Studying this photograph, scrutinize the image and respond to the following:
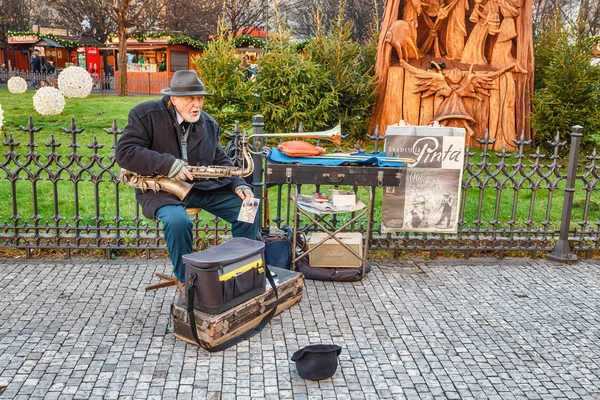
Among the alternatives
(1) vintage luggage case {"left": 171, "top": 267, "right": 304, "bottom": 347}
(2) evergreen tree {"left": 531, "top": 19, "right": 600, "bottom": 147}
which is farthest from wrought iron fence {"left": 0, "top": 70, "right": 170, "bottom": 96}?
(1) vintage luggage case {"left": 171, "top": 267, "right": 304, "bottom": 347}

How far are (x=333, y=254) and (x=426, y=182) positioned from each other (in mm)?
1346

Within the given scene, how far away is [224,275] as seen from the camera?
435 cm

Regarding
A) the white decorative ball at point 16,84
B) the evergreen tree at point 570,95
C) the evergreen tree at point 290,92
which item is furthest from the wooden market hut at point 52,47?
the evergreen tree at point 570,95

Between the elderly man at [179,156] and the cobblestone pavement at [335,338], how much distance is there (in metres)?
0.81

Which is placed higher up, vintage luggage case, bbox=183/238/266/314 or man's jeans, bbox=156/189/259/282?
man's jeans, bbox=156/189/259/282

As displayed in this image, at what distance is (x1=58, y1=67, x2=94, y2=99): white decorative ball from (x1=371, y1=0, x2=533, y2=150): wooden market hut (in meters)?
14.3

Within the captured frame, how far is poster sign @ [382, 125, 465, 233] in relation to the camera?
20.5 feet

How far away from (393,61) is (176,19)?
32.3 m

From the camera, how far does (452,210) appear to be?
21.3ft

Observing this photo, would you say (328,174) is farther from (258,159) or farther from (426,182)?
(426,182)

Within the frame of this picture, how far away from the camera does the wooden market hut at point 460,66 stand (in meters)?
11.1

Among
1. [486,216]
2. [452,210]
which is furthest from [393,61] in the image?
[452,210]

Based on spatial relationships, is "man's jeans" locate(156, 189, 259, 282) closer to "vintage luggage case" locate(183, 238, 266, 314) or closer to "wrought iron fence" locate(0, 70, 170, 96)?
"vintage luggage case" locate(183, 238, 266, 314)

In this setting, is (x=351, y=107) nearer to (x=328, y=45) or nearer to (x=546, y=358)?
(x=328, y=45)
